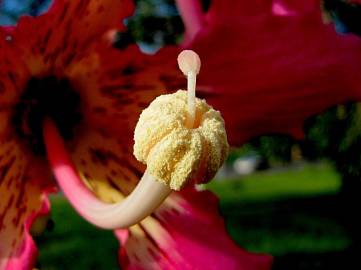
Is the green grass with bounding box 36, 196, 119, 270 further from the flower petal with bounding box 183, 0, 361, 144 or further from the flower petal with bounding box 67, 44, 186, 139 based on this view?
the flower petal with bounding box 183, 0, 361, 144

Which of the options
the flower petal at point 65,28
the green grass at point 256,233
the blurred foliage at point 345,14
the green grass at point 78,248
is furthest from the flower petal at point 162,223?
the green grass at point 78,248

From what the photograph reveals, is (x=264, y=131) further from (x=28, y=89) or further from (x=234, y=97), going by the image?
(x=28, y=89)

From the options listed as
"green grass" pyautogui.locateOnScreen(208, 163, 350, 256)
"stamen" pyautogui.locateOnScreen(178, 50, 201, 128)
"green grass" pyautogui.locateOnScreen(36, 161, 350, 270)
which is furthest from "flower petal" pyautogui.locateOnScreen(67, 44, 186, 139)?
"green grass" pyautogui.locateOnScreen(36, 161, 350, 270)

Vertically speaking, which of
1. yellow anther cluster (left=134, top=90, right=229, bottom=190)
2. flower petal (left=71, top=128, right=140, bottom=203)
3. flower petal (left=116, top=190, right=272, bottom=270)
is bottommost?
flower petal (left=116, top=190, right=272, bottom=270)

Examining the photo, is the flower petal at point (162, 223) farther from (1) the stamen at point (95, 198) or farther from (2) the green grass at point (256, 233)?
(2) the green grass at point (256, 233)

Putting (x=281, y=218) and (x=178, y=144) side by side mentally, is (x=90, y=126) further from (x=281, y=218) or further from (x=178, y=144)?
(x=281, y=218)

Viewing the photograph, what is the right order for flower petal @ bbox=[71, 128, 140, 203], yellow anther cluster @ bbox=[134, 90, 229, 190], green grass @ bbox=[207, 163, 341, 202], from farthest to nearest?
green grass @ bbox=[207, 163, 341, 202]
flower petal @ bbox=[71, 128, 140, 203]
yellow anther cluster @ bbox=[134, 90, 229, 190]
